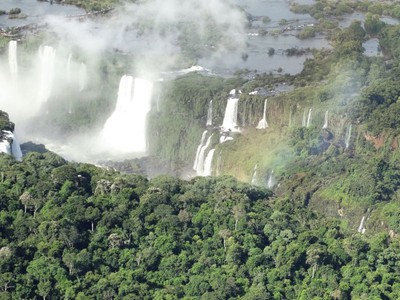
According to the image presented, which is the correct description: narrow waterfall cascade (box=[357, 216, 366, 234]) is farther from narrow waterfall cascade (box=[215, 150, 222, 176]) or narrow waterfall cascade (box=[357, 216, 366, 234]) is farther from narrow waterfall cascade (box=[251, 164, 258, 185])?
narrow waterfall cascade (box=[215, 150, 222, 176])

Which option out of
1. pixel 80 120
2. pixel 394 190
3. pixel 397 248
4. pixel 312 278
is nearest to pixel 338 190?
pixel 394 190

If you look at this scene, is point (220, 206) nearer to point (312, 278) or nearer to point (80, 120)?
point (312, 278)

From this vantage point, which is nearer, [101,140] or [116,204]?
[116,204]

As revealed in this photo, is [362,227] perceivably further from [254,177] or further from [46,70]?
[46,70]

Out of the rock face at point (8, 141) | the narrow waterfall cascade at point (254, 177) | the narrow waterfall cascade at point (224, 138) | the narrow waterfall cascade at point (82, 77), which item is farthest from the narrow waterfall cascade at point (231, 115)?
the rock face at point (8, 141)

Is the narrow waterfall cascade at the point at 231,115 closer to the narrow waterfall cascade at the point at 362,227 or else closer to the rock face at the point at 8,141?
the narrow waterfall cascade at the point at 362,227
